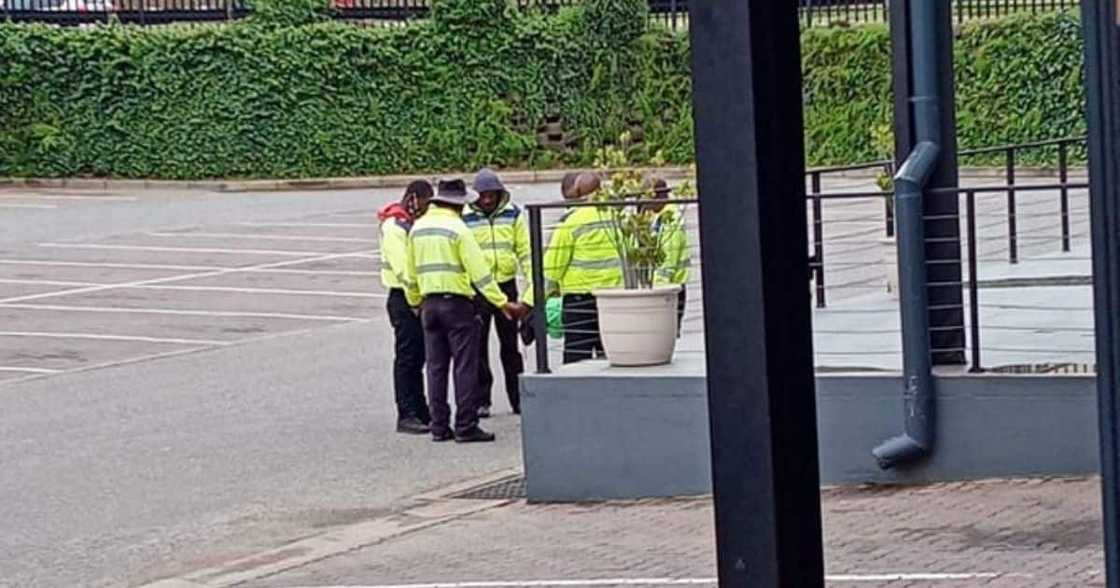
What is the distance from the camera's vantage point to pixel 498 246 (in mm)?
13633

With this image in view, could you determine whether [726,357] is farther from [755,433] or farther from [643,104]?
[643,104]

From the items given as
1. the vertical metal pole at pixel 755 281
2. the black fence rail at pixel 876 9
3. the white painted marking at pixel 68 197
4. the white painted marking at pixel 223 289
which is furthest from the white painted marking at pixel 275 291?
the vertical metal pole at pixel 755 281

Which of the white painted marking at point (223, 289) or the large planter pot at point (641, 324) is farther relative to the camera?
the white painted marking at point (223, 289)

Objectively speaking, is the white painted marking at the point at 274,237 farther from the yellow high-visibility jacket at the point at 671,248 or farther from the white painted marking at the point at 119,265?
the yellow high-visibility jacket at the point at 671,248

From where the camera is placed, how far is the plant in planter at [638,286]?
1107 cm

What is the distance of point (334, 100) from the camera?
39.2m

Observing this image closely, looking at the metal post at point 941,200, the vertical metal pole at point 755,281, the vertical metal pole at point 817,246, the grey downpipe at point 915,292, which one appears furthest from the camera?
the vertical metal pole at point 817,246

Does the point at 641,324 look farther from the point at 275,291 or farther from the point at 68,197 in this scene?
the point at 68,197

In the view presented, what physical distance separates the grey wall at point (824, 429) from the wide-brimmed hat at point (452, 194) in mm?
1999

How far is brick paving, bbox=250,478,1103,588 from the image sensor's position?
8.18 m

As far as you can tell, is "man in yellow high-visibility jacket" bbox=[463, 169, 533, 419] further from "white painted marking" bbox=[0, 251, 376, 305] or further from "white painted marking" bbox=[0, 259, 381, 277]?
"white painted marking" bbox=[0, 251, 376, 305]

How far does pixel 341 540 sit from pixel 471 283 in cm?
293

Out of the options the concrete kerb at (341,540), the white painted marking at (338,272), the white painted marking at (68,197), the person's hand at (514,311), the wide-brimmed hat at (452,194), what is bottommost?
the concrete kerb at (341,540)

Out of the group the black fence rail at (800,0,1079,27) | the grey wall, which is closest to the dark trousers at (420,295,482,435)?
the grey wall
